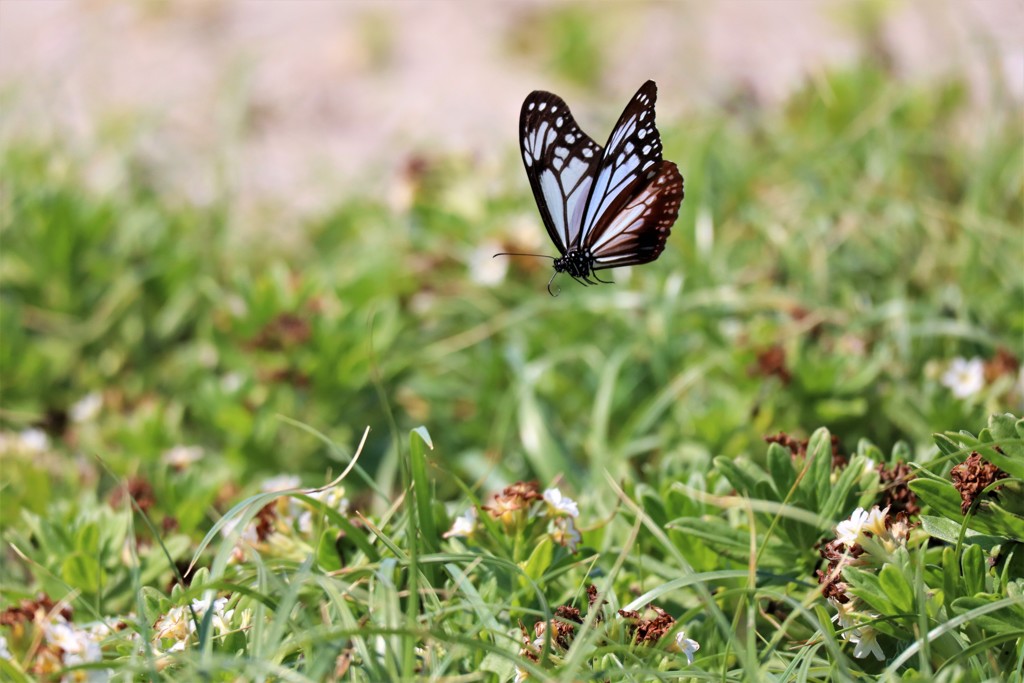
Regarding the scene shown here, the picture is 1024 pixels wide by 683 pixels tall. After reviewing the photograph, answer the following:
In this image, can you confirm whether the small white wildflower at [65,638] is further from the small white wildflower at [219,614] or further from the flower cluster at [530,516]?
the flower cluster at [530,516]

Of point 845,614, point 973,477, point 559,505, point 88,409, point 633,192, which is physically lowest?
point 88,409

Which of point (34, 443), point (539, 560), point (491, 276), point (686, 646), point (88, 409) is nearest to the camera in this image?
point (686, 646)

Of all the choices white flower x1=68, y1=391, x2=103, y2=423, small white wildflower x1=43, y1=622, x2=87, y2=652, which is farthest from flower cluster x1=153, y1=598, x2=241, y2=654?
white flower x1=68, y1=391, x2=103, y2=423

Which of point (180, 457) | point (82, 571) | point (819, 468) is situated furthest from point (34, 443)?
point (819, 468)

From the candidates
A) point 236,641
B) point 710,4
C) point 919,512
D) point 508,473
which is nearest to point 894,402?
point 919,512

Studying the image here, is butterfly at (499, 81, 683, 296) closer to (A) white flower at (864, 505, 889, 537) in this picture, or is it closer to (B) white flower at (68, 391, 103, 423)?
(A) white flower at (864, 505, 889, 537)

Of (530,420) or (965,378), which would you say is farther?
(530,420)

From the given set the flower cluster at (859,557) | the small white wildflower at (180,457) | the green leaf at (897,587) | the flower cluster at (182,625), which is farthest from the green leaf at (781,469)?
the small white wildflower at (180,457)

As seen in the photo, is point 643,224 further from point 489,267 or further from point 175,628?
point 489,267
